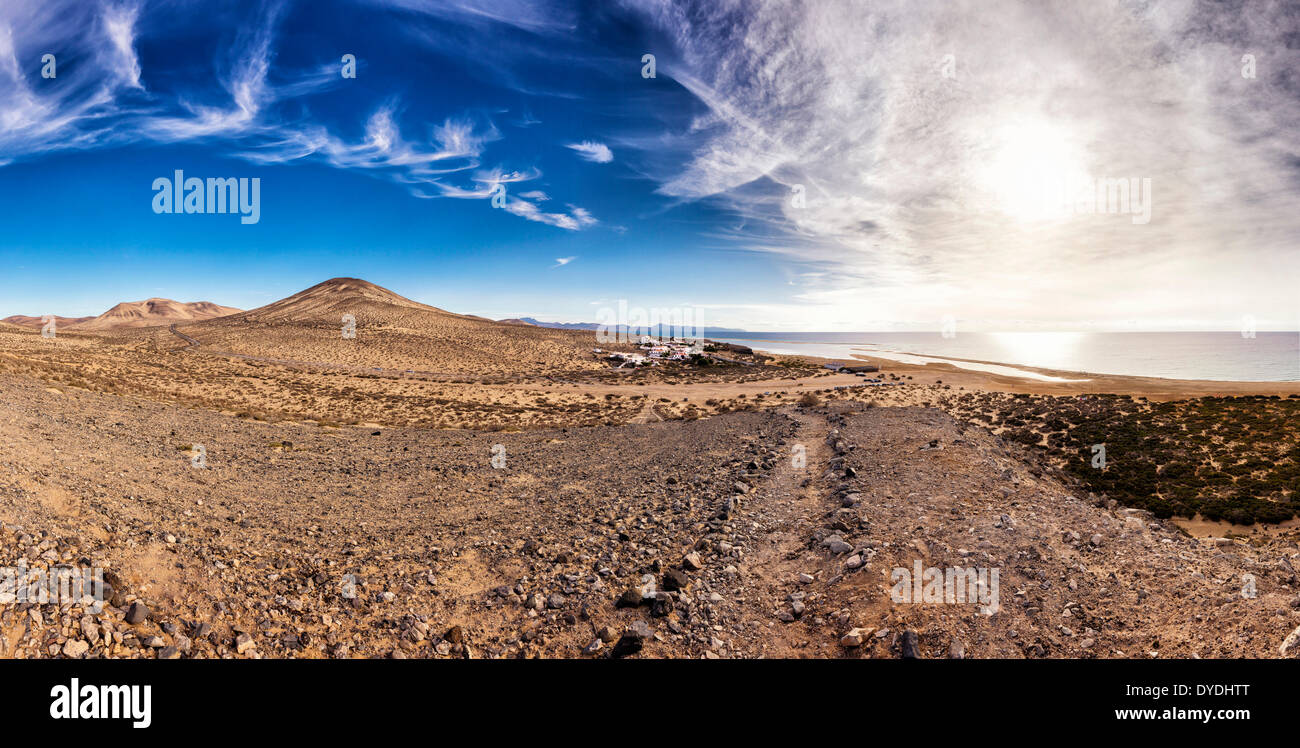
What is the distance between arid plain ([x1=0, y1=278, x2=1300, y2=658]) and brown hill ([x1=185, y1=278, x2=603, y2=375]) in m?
39.0

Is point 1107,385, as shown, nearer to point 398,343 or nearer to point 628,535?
point 628,535

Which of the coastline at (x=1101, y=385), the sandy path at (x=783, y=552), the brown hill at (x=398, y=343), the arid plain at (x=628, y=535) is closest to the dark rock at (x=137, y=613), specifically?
the arid plain at (x=628, y=535)

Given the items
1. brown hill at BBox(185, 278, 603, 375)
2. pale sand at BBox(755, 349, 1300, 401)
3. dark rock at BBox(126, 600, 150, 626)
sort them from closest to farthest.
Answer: dark rock at BBox(126, 600, 150, 626) < pale sand at BBox(755, 349, 1300, 401) < brown hill at BBox(185, 278, 603, 375)

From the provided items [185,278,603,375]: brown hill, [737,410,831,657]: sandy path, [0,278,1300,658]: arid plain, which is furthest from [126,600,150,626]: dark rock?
[185,278,603,375]: brown hill

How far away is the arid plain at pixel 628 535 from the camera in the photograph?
5.69 metres

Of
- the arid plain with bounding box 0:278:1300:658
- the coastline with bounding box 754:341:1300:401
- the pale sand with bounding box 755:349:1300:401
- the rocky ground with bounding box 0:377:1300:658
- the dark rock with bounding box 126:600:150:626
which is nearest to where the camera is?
the dark rock with bounding box 126:600:150:626

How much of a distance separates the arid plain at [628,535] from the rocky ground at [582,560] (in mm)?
48

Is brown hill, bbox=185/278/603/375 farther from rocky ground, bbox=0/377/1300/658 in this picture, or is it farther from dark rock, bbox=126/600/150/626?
dark rock, bbox=126/600/150/626

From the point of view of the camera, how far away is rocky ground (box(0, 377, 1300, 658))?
556cm

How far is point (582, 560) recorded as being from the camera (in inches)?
324

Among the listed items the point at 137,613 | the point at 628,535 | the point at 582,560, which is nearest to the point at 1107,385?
the point at 628,535

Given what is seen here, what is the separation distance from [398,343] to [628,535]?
235ft
